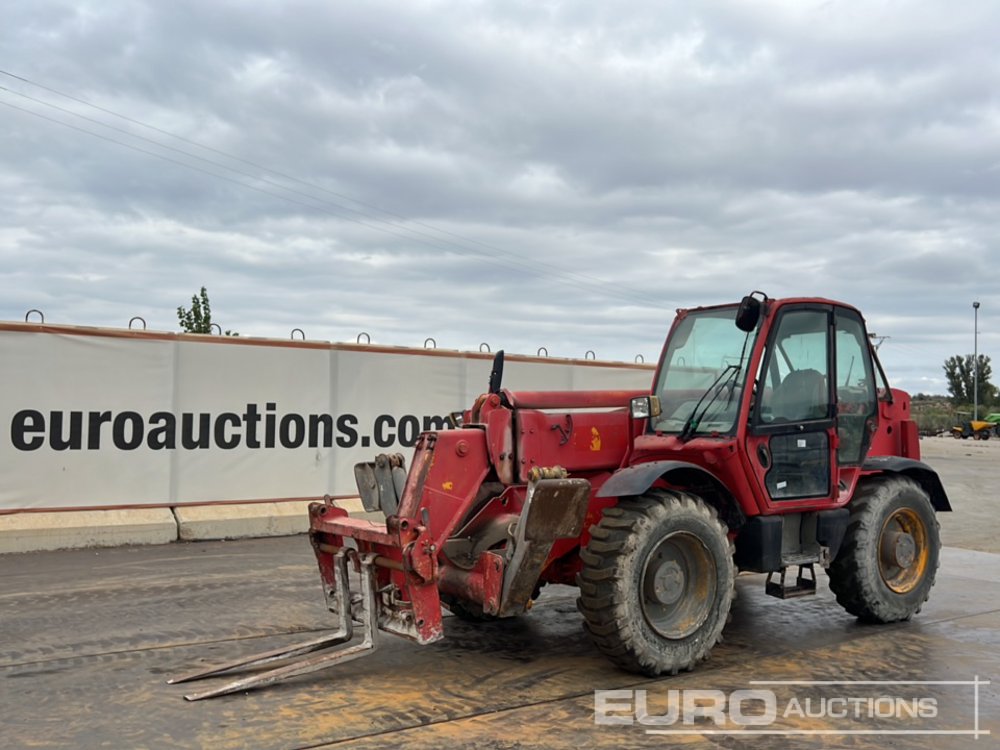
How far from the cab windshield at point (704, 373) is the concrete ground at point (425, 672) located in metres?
1.58

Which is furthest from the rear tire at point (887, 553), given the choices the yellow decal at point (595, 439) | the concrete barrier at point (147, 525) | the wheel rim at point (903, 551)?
the concrete barrier at point (147, 525)

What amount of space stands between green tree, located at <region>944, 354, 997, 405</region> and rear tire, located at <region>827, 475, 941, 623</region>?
7180 cm

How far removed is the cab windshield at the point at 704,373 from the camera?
652 cm

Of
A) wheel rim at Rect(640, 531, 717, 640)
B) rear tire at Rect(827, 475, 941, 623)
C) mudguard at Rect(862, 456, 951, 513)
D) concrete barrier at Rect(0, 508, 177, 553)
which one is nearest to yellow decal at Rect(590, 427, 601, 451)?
wheel rim at Rect(640, 531, 717, 640)

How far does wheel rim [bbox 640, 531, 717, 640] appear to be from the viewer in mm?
5754

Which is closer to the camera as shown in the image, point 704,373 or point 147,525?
point 704,373

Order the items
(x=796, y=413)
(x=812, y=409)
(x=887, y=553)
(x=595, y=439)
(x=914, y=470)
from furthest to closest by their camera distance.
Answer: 1. (x=914, y=470)
2. (x=887, y=553)
3. (x=812, y=409)
4. (x=796, y=413)
5. (x=595, y=439)

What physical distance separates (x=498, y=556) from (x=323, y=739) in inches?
57.9

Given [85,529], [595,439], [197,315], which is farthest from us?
[197,315]

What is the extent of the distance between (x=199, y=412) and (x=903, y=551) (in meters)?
8.28

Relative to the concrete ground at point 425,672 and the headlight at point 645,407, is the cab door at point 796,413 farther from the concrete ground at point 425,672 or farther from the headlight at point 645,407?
the concrete ground at point 425,672

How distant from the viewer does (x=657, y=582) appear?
5762 millimetres

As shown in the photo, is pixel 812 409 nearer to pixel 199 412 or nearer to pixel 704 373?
pixel 704 373

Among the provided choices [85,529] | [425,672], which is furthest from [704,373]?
[85,529]
